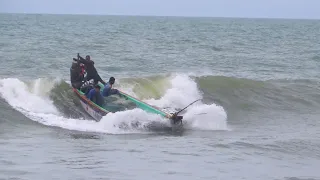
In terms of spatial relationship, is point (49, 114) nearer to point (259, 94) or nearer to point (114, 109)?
point (114, 109)

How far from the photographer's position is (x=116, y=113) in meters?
14.6

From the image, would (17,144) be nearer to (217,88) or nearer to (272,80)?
(217,88)

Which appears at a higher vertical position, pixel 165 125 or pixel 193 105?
pixel 193 105

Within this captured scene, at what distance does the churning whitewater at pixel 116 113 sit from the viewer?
14.5 metres

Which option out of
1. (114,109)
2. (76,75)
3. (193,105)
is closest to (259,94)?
(193,105)

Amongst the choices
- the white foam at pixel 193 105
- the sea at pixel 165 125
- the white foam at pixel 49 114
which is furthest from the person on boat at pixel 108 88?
the white foam at pixel 193 105

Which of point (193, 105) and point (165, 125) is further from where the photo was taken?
point (193, 105)

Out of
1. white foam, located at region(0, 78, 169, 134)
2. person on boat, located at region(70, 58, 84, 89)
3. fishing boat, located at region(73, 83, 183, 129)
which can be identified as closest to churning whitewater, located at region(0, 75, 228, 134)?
white foam, located at region(0, 78, 169, 134)

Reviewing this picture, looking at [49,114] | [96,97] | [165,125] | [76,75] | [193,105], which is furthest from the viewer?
[193,105]

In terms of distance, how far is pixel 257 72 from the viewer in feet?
A: 90.0

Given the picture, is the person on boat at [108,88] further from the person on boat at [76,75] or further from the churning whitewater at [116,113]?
the person on boat at [76,75]

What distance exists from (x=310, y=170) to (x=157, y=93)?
34.0 ft

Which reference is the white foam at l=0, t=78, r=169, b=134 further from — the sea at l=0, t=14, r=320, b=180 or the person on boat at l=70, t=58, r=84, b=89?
the person on boat at l=70, t=58, r=84, b=89

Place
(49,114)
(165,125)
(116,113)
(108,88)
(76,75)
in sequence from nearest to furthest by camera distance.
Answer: (165,125) → (116,113) → (108,88) → (49,114) → (76,75)
